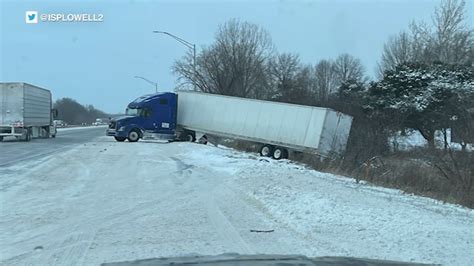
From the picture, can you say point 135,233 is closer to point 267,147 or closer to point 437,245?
point 437,245

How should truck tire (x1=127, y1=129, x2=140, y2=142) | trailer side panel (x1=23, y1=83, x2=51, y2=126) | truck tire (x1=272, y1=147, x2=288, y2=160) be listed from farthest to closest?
truck tire (x1=127, y1=129, x2=140, y2=142), trailer side panel (x1=23, y1=83, x2=51, y2=126), truck tire (x1=272, y1=147, x2=288, y2=160)

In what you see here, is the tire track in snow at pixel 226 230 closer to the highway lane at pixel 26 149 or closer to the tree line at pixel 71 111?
the highway lane at pixel 26 149

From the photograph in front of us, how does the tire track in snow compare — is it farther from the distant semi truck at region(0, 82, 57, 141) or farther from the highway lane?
the distant semi truck at region(0, 82, 57, 141)

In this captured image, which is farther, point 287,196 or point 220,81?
point 220,81

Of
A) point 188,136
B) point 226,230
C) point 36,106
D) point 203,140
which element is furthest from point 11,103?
point 226,230

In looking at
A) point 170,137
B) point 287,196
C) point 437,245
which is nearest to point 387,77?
point 170,137

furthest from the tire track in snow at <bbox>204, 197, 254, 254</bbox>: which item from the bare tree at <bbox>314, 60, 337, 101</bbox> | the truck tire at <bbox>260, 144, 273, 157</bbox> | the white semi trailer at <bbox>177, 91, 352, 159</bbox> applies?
the bare tree at <bbox>314, 60, 337, 101</bbox>

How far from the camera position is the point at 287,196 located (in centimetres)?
1156

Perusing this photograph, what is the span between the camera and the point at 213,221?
9.42 meters

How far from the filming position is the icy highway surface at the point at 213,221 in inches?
291

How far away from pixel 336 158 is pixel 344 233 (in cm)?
1880

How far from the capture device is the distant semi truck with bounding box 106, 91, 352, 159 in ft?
94.4

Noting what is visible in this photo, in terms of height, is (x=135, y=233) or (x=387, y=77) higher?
(x=387, y=77)

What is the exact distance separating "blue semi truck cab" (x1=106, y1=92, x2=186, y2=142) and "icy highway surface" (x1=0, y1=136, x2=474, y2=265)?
78.9ft
